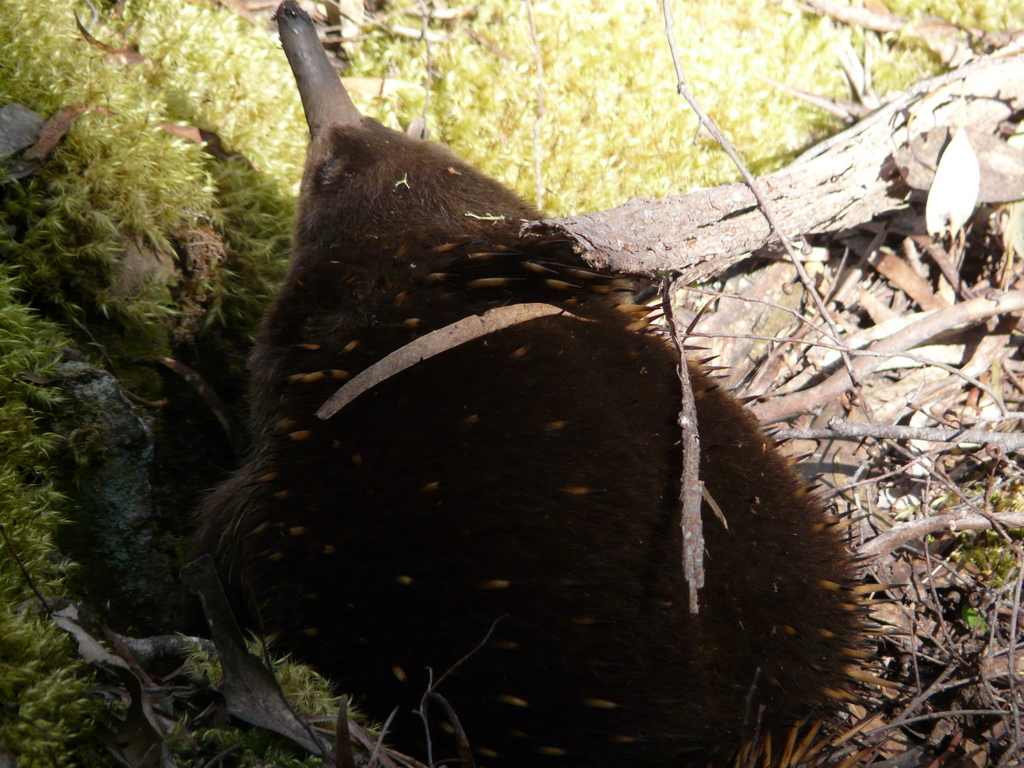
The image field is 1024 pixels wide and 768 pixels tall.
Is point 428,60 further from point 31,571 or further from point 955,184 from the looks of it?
point 31,571

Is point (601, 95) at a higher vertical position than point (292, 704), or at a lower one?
higher

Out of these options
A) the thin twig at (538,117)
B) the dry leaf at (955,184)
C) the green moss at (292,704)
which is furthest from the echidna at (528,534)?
the dry leaf at (955,184)

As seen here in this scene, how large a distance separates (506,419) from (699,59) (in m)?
1.79

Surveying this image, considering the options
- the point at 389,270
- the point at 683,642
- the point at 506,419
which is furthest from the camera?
the point at 389,270

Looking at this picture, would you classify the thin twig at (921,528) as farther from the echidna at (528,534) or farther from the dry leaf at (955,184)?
the dry leaf at (955,184)

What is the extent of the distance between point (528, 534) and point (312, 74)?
139cm

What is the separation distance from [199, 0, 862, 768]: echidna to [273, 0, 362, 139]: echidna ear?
0.52 m

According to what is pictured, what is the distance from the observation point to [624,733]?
4.22ft

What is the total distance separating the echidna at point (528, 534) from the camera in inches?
50.8

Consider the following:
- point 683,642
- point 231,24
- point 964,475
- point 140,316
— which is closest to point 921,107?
point 964,475

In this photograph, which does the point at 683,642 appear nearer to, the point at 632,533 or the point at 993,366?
the point at 632,533

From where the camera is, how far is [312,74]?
2012 millimetres

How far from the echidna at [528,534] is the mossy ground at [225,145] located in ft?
1.41

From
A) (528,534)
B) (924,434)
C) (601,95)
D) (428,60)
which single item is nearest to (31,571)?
(528,534)
